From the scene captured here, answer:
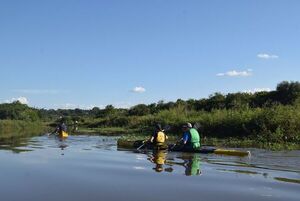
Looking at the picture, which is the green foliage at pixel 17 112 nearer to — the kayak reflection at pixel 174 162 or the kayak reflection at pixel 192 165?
the kayak reflection at pixel 174 162

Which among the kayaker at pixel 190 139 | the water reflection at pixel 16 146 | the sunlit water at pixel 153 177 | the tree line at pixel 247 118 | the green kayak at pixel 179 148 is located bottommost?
the sunlit water at pixel 153 177

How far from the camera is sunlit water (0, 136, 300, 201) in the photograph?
42.0 ft

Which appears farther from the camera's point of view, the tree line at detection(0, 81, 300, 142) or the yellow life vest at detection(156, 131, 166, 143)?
the tree line at detection(0, 81, 300, 142)

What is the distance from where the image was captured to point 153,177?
15977mm

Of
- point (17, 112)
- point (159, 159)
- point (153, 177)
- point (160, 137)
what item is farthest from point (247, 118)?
point (17, 112)

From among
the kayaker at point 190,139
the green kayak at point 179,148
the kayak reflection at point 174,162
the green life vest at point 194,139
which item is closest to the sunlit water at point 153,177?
the kayak reflection at point 174,162

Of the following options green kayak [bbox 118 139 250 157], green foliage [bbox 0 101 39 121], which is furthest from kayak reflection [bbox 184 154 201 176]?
green foliage [bbox 0 101 39 121]

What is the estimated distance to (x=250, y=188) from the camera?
13578 mm

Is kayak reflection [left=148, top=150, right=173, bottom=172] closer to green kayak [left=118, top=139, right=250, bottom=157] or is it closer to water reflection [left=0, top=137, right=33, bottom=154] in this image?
green kayak [left=118, top=139, right=250, bottom=157]

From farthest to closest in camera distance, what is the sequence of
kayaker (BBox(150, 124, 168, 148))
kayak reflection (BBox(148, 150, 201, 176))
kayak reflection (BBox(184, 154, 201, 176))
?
kayaker (BBox(150, 124, 168, 148)), kayak reflection (BBox(148, 150, 201, 176)), kayak reflection (BBox(184, 154, 201, 176))

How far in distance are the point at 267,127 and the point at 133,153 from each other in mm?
10976

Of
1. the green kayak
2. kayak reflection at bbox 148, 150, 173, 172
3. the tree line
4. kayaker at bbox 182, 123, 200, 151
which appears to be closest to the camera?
kayak reflection at bbox 148, 150, 173, 172

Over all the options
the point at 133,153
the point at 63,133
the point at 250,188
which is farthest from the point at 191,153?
the point at 63,133

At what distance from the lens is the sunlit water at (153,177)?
42.0 ft
